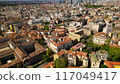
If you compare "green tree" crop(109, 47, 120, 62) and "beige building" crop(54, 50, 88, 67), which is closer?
"beige building" crop(54, 50, 88, 67)

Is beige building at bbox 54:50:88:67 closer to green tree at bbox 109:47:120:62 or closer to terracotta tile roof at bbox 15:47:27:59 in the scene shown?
green tree at bbox 109:47:120:62

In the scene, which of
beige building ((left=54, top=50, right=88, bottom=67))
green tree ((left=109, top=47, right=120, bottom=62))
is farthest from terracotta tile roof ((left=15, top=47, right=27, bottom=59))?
green tree ((left=109, top=47, right=120, bottom=62))

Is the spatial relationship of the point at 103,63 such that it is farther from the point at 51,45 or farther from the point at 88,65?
the point at 51,45

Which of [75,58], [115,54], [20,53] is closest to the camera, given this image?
[75,58]

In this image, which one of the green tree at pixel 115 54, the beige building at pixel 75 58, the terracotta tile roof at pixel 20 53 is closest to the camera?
the beige building at pixel 75 58

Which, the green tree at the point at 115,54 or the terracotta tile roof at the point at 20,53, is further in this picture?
the terracotta tile roof at the point at 20,53

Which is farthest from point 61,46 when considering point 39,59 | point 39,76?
point 39,76

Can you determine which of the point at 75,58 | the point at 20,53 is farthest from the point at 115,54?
the point at 20,53

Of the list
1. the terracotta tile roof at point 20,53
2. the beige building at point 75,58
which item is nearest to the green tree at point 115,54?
the beige building at point 75,58

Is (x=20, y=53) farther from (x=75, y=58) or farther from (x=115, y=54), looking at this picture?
(x=115, y=54)

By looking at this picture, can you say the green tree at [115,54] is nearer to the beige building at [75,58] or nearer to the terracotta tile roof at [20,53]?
the beige building at [75,58]

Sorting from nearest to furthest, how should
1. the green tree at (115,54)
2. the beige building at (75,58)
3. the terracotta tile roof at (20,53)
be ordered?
the beige building at (75,58)
the green tree at (115,54)
the terracotta tile roof at (20,53)
